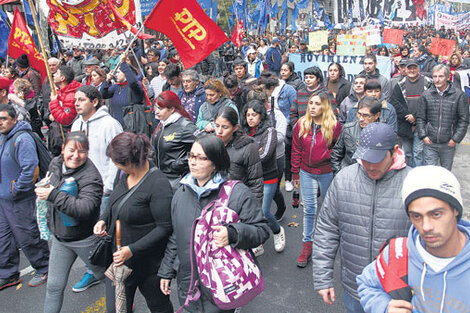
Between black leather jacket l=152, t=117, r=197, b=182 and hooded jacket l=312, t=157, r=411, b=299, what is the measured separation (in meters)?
1.80

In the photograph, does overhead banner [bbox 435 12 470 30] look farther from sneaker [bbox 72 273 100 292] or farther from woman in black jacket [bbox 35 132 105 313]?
woman in black jacket [bbox 35 132 105 313]

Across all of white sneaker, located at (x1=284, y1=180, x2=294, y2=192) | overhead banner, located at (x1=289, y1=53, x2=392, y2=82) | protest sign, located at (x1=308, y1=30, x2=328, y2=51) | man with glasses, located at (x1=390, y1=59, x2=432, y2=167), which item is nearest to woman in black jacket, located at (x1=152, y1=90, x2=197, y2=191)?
white sneaker, located at (x1=284, y1=180, x2=294, y2=192)

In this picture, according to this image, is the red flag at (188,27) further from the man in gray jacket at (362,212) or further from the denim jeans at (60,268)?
the man in gray jacket at (362,212)

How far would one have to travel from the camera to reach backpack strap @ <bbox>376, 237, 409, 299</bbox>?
1.83 meters

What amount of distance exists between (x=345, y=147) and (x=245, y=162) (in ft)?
4.04

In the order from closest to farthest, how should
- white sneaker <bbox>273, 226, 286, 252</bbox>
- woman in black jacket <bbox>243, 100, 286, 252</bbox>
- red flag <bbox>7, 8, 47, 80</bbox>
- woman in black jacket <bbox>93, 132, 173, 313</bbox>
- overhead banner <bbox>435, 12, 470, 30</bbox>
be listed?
woman in black jacket <bbox>93, 132, 173, 313</bbox> → woman in black jacket <bbox>243, 100, 286, 252</bbox> → white sneaker <bbox>273, 226, 286, 252</bbox> → red flag <bbox>7, 8, 47, 80</bbox> → overhead banner <bbox>435, 12, 470, 30</bbox>

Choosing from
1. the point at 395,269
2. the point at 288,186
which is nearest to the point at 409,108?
the point at 288,186

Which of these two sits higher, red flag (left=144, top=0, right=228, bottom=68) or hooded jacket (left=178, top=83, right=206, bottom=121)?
red flag (left=144, top=0, right=228, bottom=68)

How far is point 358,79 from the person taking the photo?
5707mm

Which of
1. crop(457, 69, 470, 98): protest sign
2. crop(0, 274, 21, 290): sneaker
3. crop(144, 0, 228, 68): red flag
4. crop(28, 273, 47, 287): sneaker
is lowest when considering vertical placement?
crop(28, 273, 47, 287): sneaker

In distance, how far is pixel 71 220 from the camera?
10.9 ft

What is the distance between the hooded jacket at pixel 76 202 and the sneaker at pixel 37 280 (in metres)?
1.38

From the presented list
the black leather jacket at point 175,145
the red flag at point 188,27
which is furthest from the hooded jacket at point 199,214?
the red flag at point 188,27

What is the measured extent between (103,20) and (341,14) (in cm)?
1575
